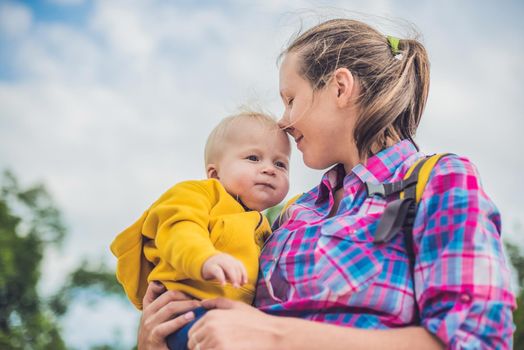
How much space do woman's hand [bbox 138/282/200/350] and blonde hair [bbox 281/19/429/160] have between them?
0.99 meters

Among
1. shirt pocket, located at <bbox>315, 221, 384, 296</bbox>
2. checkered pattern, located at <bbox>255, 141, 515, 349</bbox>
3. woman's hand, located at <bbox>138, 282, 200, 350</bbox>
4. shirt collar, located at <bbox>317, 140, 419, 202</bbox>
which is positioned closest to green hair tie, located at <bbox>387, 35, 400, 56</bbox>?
shirt collar, located at <bbox>317, 140, 419, 202</bbox>

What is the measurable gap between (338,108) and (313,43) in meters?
0.36

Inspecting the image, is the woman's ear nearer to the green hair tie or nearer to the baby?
the green hair tie

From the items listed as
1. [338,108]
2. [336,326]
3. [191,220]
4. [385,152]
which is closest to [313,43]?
[338,108]

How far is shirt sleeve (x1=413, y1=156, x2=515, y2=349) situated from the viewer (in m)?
1.88

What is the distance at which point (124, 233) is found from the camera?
271 centimetres

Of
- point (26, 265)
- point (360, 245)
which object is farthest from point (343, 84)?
point (26, 265)

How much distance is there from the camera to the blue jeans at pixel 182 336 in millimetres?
2315

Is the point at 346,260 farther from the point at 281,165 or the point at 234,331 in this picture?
the point at 281,165

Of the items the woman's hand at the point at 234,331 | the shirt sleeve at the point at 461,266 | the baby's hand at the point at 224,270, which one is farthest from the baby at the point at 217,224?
the shirt sleeve at the point at 461,266

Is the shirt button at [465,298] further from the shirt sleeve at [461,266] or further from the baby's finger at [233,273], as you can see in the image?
the baby's finger at [233,273]

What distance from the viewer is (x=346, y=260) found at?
7.15 feet

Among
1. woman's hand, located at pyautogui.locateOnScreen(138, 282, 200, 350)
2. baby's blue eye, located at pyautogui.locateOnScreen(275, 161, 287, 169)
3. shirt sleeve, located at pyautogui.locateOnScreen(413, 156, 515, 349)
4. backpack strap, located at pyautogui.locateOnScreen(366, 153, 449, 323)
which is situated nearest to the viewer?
shirt sleeve, located at pyautogui.locateOnScreen(413, 156, 515, 349)

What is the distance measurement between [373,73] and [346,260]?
3.12ft
